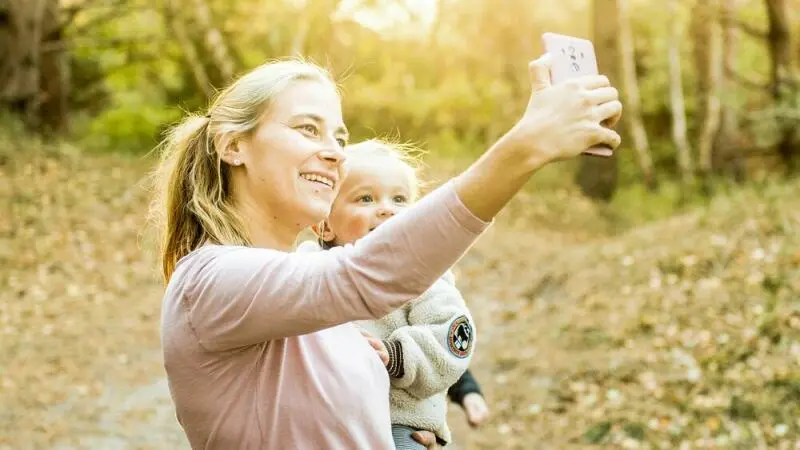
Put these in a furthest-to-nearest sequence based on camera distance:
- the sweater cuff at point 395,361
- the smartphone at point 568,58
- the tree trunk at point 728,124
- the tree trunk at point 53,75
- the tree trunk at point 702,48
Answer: the tree trunk at point 702,48
the tree trunk at point 53,75
the tree trunk at point 728,124
the sweater cuff at point 395,361
the smartphone at point 568,58

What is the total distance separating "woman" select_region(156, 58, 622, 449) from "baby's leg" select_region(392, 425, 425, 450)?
0.67 metres

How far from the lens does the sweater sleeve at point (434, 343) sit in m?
2.73

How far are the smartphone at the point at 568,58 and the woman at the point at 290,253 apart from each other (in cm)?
4

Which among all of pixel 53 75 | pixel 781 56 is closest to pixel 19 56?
pixel 53 75

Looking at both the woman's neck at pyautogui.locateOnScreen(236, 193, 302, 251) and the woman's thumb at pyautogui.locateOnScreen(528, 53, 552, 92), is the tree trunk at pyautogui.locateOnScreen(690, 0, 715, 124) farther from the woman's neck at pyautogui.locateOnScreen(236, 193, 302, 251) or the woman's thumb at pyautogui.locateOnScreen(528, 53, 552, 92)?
the woman's thumb at pyautogui.locateOnScreen(528, 53, 552, 92)

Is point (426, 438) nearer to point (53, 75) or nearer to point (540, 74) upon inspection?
point (540, 74)

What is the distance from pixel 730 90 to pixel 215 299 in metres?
15.4

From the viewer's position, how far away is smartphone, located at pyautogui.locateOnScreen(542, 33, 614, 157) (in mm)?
1602

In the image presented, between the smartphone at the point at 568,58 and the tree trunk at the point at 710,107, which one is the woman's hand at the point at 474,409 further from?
the tree trunk at the point at 710,107

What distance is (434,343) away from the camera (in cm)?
280

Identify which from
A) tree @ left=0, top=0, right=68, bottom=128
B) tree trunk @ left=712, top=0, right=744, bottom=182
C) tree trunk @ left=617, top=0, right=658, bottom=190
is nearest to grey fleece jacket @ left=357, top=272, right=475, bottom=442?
tree @ left=0, top=0, right=68, bottom=128

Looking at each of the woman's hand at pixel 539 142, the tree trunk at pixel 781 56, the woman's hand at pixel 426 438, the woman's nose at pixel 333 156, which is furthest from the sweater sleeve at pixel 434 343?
the tree trunk at pixel 781 56

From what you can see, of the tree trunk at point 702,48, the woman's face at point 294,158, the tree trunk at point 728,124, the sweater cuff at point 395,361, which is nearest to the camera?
the woman's face at point 294,158

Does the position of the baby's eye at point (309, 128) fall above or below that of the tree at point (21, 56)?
below
